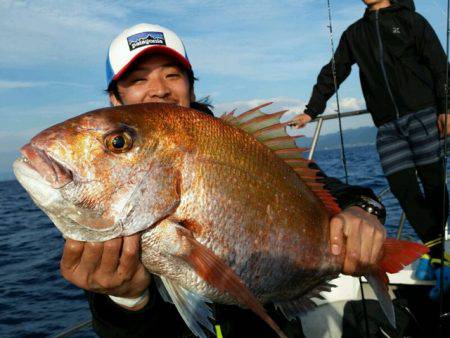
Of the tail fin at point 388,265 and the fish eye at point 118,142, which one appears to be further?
the tail fin at point 388,265

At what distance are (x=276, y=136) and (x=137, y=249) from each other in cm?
81

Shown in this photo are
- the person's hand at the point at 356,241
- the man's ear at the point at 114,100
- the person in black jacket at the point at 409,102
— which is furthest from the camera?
the person in black jacket at the point at 409,102

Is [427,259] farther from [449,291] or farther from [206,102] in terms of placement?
[206,102]

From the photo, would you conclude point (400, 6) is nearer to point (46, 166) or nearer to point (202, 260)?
point (202, 260)

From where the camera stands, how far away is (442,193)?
13.5 ft

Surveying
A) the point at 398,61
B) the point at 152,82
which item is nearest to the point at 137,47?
the point at 152,82

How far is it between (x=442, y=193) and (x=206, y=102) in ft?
Answer: 8.72

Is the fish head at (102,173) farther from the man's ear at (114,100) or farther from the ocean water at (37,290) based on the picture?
the ocean water at (37,290)

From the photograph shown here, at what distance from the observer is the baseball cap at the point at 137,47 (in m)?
2.76

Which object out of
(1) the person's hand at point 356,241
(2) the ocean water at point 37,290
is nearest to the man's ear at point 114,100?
(1) the person's hand at point 356,241

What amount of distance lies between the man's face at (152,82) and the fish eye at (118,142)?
1.37 metres

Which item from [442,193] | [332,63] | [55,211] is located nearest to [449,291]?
[442,193]

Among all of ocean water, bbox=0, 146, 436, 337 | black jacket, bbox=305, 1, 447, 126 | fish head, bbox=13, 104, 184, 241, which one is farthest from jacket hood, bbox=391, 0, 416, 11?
ocean water, bbox=0, 146, 436, 337

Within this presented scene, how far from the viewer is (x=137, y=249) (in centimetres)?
158
